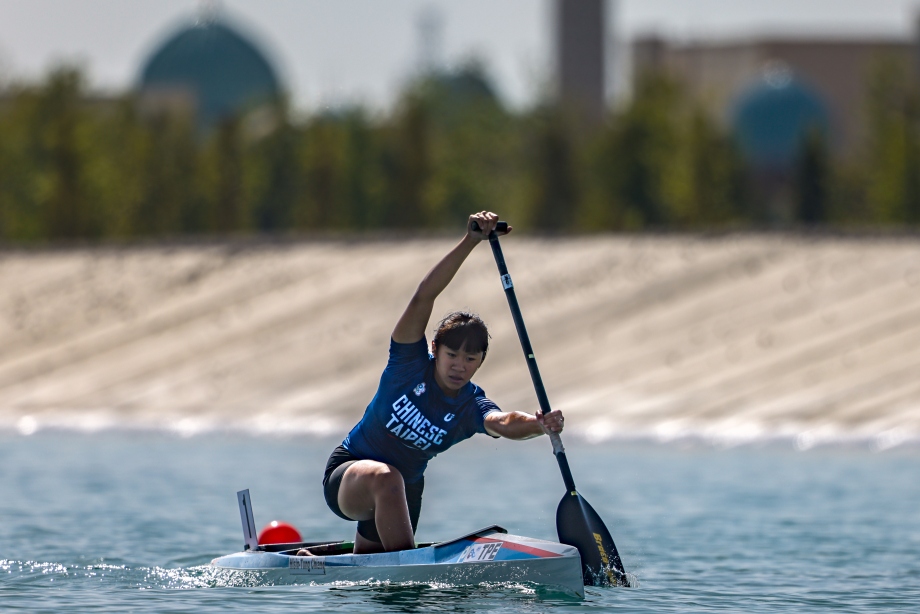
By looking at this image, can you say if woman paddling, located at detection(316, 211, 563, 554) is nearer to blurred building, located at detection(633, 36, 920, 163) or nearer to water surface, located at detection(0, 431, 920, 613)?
water surface, located at detection(0, 431, 920, 613)

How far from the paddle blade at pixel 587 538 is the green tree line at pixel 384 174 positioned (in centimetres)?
4073

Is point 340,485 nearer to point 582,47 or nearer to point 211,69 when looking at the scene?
point 211,69

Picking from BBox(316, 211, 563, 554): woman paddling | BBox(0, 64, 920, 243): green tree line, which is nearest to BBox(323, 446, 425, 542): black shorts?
BBox(316, 211, 563, 554): woman paddling

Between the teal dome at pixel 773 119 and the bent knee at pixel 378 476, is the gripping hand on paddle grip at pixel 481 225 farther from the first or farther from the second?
the teal dome at pixel 773 119

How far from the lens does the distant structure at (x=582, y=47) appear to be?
106 m

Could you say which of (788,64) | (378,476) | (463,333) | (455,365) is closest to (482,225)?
(463,333)

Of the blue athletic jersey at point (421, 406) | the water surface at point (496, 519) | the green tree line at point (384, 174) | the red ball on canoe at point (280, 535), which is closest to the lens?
the blue athletic jersey at point (421, 406)

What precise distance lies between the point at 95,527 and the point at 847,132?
9180 centimetres

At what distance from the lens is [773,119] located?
269 ft

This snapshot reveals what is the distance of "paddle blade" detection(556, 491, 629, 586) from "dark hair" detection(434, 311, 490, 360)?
1291mm

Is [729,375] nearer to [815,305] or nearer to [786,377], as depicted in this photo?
[786,377]

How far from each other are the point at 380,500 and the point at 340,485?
12.8 inches

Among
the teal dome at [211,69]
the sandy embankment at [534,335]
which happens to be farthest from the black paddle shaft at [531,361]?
the teal dome at [211,69]

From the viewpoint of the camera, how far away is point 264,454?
24750mm
